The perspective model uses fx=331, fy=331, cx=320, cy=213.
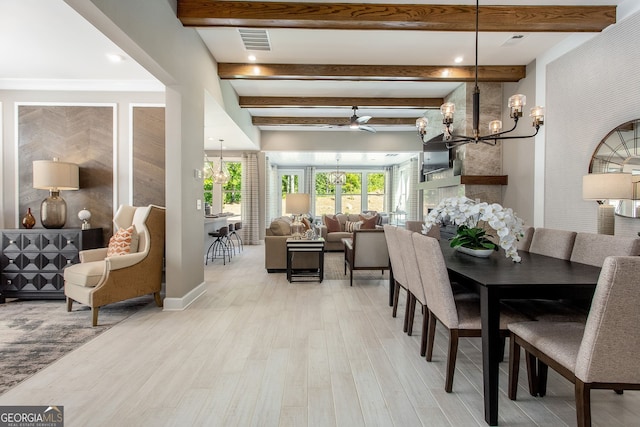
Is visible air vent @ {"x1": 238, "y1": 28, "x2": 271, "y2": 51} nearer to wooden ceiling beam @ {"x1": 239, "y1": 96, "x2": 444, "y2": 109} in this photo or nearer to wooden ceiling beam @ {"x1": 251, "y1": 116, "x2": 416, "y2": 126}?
wooden ceiling beam @ {"x1": 239, "y1": 96, "x2": 444, "y2": 109}

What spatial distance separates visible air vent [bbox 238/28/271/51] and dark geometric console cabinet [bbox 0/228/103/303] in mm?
3102

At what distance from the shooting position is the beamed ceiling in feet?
10.8

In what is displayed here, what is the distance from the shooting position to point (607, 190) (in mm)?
2822

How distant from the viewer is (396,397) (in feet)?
6.38

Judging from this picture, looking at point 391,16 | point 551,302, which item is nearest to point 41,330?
point 551,302

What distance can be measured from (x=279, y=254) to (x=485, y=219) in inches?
143

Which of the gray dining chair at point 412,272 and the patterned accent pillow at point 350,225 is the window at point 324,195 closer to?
the patterned accent pillow at point 350,225

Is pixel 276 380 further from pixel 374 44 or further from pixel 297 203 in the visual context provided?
pixel 374 44

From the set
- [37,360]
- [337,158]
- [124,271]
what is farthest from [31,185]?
[337,158]

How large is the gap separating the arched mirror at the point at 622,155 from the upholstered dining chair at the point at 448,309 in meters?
2.11

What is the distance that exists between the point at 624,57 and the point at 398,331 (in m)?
3.49

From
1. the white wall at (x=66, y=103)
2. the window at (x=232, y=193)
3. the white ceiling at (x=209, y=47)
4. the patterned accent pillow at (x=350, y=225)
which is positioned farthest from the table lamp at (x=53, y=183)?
the window at (x=232, y=193)

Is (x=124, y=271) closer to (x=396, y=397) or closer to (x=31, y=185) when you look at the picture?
(x=31, y=185)

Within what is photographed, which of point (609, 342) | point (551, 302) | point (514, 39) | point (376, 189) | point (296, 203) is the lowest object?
point (551, 302)
